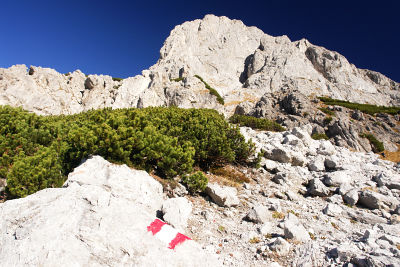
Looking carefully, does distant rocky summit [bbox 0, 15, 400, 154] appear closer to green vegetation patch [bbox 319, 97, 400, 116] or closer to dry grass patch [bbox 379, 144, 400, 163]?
dry grass patch [bbox 379, 144, 400, 163]

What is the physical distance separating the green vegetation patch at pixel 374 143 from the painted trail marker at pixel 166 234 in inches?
1427

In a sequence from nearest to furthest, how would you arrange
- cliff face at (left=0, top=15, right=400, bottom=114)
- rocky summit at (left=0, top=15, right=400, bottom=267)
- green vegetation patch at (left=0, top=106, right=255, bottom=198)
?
rocky summit at (left=0, top=15, right=400, bottom=267) → green vegetation patch at (left=0, top=106, right=255, bottom=198) → cliff face at (left=0, top=15, right=400, bottom=114)

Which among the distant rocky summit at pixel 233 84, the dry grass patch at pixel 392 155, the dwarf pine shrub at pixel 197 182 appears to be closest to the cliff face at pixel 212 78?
the distant rocky summit at pixel 233 84

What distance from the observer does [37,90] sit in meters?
45.8

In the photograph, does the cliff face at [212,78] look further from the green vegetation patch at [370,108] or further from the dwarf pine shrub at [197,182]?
the dwarf pine shrub at [197,182]

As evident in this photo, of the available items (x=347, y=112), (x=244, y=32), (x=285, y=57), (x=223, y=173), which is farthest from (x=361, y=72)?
(x=223, y=173)

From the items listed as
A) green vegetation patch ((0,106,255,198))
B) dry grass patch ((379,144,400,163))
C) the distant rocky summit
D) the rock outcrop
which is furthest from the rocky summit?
the distant rocky summit

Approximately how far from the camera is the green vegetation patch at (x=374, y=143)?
28.2m

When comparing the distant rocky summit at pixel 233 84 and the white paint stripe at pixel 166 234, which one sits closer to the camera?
the white paint stripe at pixel 166 234

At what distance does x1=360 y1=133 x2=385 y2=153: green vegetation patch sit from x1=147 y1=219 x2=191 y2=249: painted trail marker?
36.3 meters

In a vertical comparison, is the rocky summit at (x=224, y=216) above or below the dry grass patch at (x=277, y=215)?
above

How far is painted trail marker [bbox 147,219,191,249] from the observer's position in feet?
10.1

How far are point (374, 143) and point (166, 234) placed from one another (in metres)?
37.2

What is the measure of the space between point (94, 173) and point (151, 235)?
3.34 m
